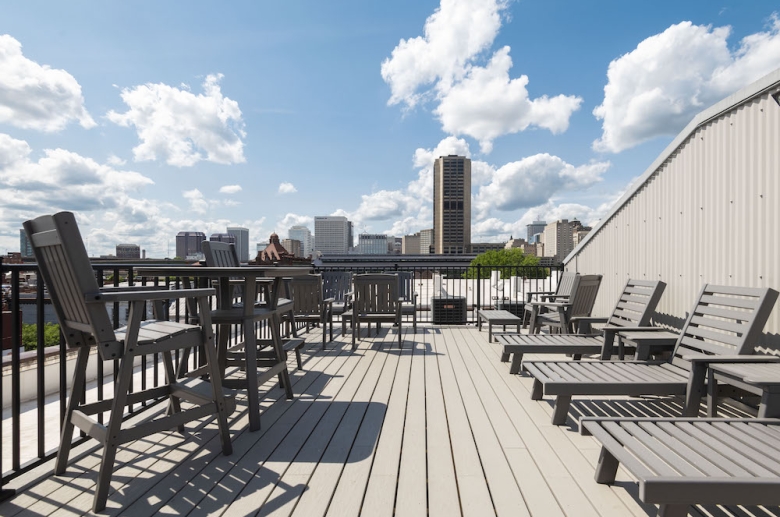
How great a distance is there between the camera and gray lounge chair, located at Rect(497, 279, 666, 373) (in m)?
3.56

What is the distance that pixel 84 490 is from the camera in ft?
6.00

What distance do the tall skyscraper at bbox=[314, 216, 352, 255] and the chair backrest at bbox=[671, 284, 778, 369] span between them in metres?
184

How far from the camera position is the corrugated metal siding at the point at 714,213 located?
9.17 feet

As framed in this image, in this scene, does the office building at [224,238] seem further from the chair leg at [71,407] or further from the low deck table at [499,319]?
the low deck table at [499,319]

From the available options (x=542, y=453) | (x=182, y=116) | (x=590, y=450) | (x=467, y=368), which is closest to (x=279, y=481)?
(x=542, y=453)

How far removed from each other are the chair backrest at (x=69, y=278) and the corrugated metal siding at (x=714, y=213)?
13.5ft

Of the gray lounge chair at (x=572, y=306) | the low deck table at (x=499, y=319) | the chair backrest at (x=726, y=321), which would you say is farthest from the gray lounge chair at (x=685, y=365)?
the low deck table at (x=499, y=319)

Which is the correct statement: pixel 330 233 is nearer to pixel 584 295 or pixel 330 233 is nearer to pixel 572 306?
→ pixel 584 295

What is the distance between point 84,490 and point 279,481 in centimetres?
92

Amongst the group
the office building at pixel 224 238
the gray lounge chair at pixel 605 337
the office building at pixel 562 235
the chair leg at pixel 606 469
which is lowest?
the chair leg at pixel 606 469

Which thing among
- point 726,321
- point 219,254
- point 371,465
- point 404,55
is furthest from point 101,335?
point 404,55

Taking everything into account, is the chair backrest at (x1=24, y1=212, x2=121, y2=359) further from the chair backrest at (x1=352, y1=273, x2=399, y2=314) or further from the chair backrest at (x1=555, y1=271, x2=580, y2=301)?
the chair backrest at (x1=555, y1=271, x2=580, y2=301)

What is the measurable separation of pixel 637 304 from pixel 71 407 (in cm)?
467

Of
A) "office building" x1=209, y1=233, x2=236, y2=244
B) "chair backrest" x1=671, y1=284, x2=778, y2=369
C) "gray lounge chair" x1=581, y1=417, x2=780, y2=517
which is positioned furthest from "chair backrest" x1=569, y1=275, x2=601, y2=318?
"office building" x1=209, y1=233, x2=236, y2=244
